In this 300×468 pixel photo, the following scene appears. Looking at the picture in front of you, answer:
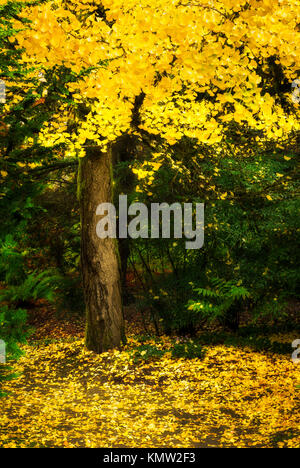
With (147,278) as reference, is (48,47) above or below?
above

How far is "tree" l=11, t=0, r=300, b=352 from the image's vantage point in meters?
6.02

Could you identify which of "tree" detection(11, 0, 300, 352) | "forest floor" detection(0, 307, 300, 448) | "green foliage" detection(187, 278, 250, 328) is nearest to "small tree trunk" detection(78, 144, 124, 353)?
"tree" detection(11, 0, 300, 352)

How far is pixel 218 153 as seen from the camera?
8.80 metres

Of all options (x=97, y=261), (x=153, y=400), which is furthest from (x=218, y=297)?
(x=153, y=400)

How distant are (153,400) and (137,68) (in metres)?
4.62

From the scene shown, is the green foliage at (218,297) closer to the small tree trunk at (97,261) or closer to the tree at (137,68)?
the small tree trunk at (97,261)

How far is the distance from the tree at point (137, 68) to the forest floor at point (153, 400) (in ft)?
3.57

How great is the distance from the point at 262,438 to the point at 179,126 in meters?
5.09

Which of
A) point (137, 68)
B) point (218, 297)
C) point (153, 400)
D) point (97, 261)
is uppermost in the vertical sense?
point (137, 68)

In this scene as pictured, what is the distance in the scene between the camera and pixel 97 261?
902 cm

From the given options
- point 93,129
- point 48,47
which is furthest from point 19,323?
point 93,129

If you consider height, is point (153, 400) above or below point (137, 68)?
below

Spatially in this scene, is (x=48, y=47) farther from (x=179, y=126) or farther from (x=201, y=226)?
(x=201, y=226)

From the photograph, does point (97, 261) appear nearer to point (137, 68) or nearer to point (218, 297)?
point (218, 297)
